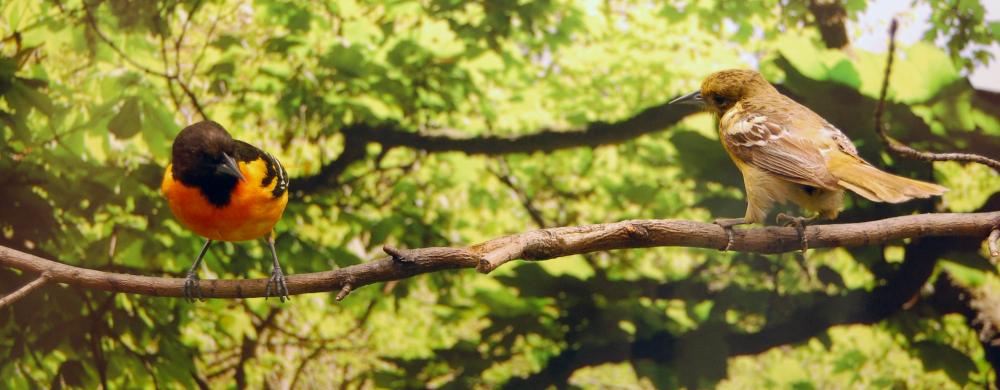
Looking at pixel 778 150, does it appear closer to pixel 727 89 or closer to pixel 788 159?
pixel 788 159

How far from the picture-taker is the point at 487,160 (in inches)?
79.7

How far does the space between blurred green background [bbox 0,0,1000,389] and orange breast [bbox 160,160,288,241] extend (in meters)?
0.55

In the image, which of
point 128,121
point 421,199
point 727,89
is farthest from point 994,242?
point 128,121

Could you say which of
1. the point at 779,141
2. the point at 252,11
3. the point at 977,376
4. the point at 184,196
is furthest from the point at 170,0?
the point at 977,376

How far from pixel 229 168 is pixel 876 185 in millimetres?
1153

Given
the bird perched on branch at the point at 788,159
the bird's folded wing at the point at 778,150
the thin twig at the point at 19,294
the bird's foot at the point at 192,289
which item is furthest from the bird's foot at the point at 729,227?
the thin twig at the point at 19,294

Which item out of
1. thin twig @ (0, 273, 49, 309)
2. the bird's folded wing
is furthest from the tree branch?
thin twig @ (0, 273, 49, 309)

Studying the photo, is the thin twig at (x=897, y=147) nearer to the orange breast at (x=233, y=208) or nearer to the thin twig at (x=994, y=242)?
the thin twig at (x=994, y=242)

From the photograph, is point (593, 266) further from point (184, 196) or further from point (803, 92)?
point (184, 196)

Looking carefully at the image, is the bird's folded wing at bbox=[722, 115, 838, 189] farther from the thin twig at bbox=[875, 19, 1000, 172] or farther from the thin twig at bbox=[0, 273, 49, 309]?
the thin twig at bbox=[0, 273, 49, 309]

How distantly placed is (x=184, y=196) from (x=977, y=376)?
1942 mm

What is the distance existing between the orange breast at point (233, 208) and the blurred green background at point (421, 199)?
55 centimetres

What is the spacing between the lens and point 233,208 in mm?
1373

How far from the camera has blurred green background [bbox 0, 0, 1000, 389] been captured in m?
1.97
